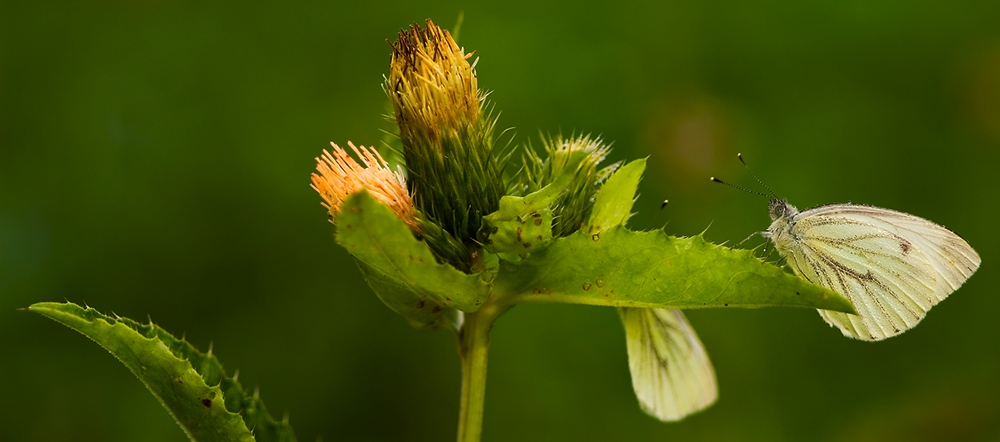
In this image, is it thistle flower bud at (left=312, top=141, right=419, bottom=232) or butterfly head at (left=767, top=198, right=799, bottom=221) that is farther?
butterfly head at (left=767, top=198, right=799, bottom=221)

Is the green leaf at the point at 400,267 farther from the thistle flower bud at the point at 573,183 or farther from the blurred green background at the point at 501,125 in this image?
the blurred green background at the point at 501,125

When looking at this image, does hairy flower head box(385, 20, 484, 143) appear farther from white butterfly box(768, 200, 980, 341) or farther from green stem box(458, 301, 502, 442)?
white butterfly box(768, 200, 980, 341)

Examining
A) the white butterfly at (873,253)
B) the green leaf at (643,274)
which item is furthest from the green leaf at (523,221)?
the white butterfly at (873,253)

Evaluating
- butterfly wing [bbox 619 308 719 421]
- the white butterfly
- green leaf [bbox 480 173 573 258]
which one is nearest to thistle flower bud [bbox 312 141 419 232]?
green leaf [bbox 480 173 573 258]

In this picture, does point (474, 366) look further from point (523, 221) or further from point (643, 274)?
point (643, 274)

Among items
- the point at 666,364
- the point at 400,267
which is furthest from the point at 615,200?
the point at 400,267

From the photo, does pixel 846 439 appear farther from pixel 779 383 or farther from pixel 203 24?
pixel 203 24

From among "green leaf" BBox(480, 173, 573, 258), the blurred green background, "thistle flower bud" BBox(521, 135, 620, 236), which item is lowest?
"green leaf" BBox(480, 173, 573, 258)
